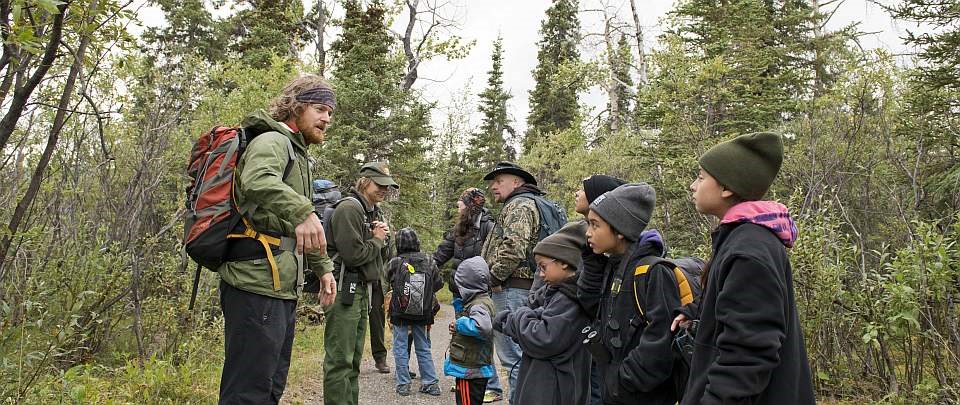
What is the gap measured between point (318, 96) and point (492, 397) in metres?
4.09

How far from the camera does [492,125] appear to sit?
34.2m

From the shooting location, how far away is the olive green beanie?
253 centimetres

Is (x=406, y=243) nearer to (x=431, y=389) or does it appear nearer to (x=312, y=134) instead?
(x=431, y=389)

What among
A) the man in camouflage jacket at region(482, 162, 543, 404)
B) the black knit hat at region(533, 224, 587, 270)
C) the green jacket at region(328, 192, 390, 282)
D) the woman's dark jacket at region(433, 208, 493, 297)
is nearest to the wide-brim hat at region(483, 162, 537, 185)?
the man in camouflage jacket at region(482, 162, 543, 404)

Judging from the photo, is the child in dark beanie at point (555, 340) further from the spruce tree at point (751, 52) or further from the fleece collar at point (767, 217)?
the spruce tree at point (751, 52)

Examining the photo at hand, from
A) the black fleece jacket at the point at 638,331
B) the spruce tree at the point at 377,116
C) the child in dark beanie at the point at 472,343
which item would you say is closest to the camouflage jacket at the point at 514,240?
the child in dark beanie at the point at 472,343

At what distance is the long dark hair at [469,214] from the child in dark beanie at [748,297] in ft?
16.0

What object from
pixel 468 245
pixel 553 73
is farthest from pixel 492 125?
pixel 468 245

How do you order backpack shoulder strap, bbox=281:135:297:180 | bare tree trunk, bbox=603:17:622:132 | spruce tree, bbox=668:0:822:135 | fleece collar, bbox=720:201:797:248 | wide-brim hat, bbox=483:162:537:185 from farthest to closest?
bare tree trunk, bbox=603:17:622:132 < spruce tree, bbox=668:0:822:135 < wide-brim hat, bbox=483:162:537:185 < backpack shoulder strap, bbox=281:135:297:180 < fleece collar, bbox=720:201:797:248

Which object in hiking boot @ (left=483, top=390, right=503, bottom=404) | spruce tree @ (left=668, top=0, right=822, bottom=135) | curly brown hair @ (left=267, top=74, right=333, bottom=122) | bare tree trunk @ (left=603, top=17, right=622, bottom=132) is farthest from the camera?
bare tree trunk @ (left=603, top=17, right=622, bottom=132)

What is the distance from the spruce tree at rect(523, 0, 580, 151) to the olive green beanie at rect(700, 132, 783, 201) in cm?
3237

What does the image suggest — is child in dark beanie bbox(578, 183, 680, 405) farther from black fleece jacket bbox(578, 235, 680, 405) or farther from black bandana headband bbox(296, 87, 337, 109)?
black bandana headband bbox(296, 87, 337, 109)

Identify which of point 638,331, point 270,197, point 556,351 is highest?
point 270,197

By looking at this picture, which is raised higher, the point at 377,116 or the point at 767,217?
the point at 377,116
